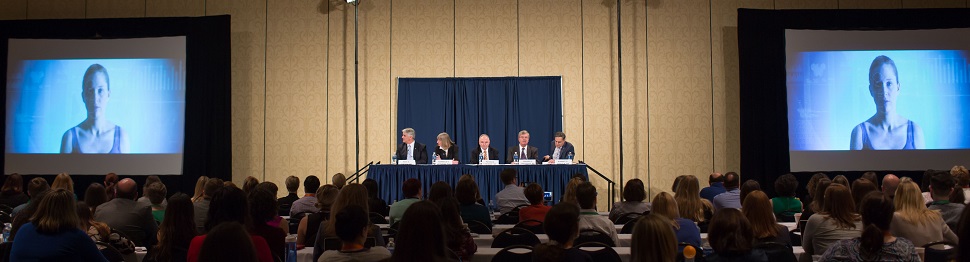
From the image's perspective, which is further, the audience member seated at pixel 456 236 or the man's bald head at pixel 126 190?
the man's bald head at pixel 126 190

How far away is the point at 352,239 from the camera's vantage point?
3.90m

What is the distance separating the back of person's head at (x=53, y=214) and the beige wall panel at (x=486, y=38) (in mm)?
9811

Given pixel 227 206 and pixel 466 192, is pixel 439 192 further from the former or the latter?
pixel 227 206

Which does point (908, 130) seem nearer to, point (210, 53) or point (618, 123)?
point (618, 123)

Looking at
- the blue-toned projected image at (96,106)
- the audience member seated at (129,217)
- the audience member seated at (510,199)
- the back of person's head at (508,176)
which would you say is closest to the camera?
the audience member seated at (129,217)

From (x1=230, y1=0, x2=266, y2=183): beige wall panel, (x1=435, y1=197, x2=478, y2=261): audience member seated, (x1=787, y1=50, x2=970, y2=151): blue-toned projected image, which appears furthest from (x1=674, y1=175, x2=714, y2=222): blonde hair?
(x1=230, y1=0, x2=266, y2=183): beige wall panel

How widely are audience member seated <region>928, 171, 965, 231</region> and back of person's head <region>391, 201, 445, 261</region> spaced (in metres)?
4.24

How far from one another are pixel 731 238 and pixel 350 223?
1.61 m

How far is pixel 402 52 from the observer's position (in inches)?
547

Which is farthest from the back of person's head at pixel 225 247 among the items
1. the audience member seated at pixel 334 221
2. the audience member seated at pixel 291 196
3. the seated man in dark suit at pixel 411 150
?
the seated man in dark suit at pixel 411 150

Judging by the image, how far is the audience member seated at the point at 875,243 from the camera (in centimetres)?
372

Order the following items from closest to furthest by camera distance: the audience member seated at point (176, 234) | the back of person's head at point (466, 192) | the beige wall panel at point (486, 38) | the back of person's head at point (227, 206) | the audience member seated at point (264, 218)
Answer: the back of person's head at point (227, 206) → the audience member seated at point (176, 234) → the audience member seated at point (264, 218) → the back of person's head at point (466, 192) → the beige wall panel at point (486, 38)

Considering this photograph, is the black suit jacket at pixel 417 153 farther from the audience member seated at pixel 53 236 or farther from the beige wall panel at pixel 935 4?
the audience member seated at pixel 53 236

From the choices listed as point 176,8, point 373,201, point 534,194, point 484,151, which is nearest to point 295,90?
point 176,8
